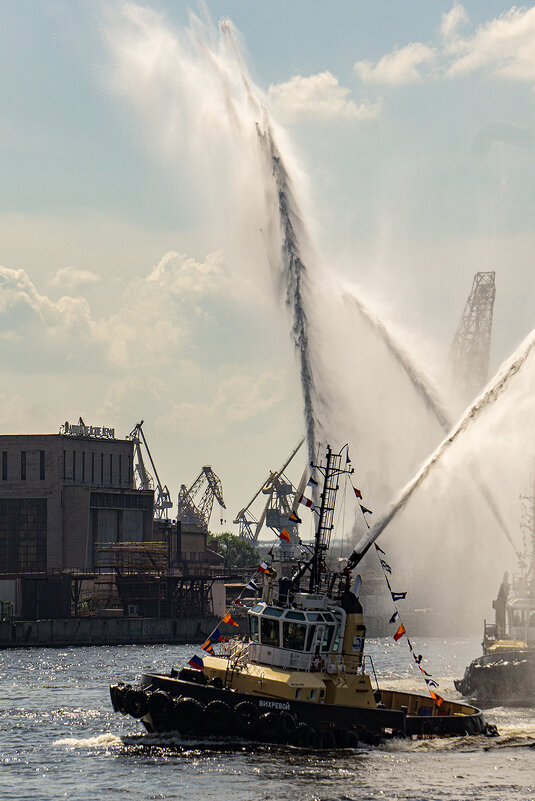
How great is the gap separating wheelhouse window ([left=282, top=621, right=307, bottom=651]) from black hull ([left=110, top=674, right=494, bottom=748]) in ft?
9.98

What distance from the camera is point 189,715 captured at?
49.9 metres

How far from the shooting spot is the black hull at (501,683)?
254 ft

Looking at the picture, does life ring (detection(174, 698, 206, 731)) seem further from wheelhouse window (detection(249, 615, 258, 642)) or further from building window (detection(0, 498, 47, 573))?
building window (detection(0, 498, 47, 573))

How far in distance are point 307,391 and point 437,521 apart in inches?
4743

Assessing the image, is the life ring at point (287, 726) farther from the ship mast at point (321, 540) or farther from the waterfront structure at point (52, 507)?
the waterfront structure at point (52, 507)

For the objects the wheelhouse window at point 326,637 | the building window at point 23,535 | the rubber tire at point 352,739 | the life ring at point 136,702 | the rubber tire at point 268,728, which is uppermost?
the building window at point 23,535

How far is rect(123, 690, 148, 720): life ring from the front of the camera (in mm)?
51500

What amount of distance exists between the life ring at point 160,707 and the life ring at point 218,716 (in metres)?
1.84

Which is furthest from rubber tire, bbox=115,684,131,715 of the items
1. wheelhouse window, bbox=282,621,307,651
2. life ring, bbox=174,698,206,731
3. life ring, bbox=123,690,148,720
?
wheelhouse window, bbox=282,621,307,651

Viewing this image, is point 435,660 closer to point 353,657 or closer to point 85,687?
point 85,687

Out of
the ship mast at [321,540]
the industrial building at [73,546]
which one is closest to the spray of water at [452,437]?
the ship mast at [321,540]

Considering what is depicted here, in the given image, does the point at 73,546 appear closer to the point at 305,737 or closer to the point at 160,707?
the point at 160,707

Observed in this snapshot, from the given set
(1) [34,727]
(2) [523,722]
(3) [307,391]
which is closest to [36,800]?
(1) [34,727]

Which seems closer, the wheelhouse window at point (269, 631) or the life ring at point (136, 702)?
the life ring at point (136, 702)
